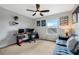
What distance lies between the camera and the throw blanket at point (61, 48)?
164 centimetres

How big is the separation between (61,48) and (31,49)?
0.54 m

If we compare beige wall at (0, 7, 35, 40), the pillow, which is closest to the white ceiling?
beige wall at (0, 7, 35, 40)

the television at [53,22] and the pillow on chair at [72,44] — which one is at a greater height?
the television at [53,22]

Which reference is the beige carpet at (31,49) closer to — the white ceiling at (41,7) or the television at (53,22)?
the television at (53,22)

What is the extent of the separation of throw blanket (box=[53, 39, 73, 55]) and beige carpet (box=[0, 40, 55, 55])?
8 centimetres

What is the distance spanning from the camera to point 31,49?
1676 millimetres

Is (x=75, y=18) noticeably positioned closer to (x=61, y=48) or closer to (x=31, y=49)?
(x=61, y=48)

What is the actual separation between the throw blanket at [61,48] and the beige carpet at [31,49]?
8 centimetres

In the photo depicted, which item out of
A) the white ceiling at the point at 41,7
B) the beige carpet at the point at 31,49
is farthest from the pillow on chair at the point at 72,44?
the white ceiling at the point at 41,7

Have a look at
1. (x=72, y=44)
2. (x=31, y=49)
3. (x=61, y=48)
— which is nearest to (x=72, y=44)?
(x=72, y=44)

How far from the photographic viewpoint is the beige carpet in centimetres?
164

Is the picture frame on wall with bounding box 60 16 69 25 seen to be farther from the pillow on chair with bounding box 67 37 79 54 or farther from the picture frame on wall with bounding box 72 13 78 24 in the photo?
the pillow on chair with bounding box 67 37 79 54
